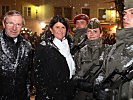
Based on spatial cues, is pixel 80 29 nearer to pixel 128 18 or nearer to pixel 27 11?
pixel 128 18

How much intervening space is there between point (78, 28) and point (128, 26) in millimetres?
2905

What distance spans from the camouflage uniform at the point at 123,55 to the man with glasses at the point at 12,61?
5.02 ft

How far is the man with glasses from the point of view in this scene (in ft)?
13.5

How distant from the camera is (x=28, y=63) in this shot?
14.5 ft

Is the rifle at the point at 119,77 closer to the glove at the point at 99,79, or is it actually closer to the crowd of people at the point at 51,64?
the crowd of people at the point at 51,64

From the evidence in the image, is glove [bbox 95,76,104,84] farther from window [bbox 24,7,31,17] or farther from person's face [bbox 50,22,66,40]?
window [bbox 24,7,31,17]

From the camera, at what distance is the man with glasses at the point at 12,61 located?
412cm

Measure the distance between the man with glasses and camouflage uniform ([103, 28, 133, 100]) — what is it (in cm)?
153

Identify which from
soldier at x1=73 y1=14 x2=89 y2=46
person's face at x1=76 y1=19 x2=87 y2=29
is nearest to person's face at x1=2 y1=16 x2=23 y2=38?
soldier at x1=73 y1=14 x2=89 y2=46

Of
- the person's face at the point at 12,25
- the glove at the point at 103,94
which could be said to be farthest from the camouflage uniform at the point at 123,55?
the person's face at the point at 12,25

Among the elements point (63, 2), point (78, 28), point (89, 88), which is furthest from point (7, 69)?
point (63, 2)

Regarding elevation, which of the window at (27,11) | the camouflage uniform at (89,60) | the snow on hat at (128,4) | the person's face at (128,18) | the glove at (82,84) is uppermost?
the window at (27,11)

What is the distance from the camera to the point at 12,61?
13.6 feet

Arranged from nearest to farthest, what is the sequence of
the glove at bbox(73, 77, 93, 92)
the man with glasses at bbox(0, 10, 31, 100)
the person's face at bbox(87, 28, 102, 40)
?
the man with glasses at bbox(0, 10, 31, 100) < the glove at bbox(73, 77, 93, 92) < the person's face at bbox(87, 28, 102, 40)
